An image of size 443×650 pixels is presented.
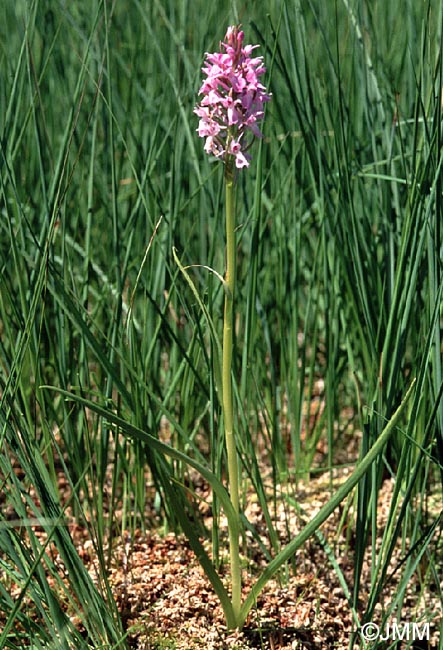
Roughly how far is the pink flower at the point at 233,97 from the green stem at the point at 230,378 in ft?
0.13

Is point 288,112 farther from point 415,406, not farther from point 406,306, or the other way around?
point 415,406

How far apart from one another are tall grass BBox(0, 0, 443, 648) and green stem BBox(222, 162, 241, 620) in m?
0.04

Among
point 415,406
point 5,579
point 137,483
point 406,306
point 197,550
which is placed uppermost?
point 406,306

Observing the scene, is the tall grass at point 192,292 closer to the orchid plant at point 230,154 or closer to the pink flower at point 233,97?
the orchid plant at point 230,154

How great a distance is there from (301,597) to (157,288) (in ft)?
2.42

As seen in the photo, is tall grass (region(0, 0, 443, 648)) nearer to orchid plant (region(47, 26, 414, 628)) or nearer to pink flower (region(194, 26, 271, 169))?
orchid plant (region(47, 26, 414, 628))

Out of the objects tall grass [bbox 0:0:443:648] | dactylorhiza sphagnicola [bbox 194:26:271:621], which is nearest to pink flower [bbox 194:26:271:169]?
dactylorhiza sphagnicola [bbox 194:26:271:621]

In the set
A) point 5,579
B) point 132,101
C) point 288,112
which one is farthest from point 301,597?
point 132,101

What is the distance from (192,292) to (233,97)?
642 mm

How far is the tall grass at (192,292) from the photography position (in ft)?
4.49

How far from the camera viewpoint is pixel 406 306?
1.44 meters

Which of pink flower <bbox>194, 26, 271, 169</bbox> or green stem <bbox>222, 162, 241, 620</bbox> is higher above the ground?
pink flower <bbox>194, 26, 271, 169</bbox>

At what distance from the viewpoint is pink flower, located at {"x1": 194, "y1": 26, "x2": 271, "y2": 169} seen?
46.8 inches

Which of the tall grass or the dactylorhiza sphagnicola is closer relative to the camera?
the dactylorhiza sphagnicola
